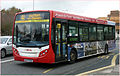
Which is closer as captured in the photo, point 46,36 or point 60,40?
point 46,36

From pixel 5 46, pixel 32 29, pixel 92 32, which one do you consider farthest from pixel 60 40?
pixel 5 46

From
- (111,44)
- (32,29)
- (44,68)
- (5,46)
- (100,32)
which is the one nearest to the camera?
(32,29)

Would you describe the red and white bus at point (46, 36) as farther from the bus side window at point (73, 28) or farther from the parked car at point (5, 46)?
the parked car at point (5, 46)

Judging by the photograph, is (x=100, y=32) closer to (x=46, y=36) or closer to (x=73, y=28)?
(x=73, y=28)

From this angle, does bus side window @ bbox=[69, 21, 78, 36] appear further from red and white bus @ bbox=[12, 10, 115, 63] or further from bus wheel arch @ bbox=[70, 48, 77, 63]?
bus wheel arch @ bbox=[70, 48, 77, 63]

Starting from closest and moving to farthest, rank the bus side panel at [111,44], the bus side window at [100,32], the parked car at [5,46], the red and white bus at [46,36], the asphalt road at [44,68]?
the asphalt road at [44,68] → the red and white bus at [46,36] → the parked car at [5,46] → the bus side window at [100,32] → the bus side panel at [111,44]

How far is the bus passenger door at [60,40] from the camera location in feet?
32.4

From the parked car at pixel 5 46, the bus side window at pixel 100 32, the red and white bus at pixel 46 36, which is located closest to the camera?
the red and white bus at pixel 46 36

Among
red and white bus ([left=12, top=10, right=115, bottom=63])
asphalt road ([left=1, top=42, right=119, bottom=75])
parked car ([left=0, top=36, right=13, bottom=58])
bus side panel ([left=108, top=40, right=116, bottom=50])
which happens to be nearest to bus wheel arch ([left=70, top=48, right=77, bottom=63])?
red and white bus ([left=12, top=10, right=115, bottom=63])

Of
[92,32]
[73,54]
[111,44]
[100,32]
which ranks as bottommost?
[111,44]

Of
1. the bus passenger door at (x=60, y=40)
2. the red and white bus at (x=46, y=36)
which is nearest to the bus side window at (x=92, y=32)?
the red and white bus at (x=46, y=36)

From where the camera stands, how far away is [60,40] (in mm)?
10172

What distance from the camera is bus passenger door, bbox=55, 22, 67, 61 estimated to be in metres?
9.88

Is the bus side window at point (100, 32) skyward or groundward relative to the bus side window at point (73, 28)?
groundward
